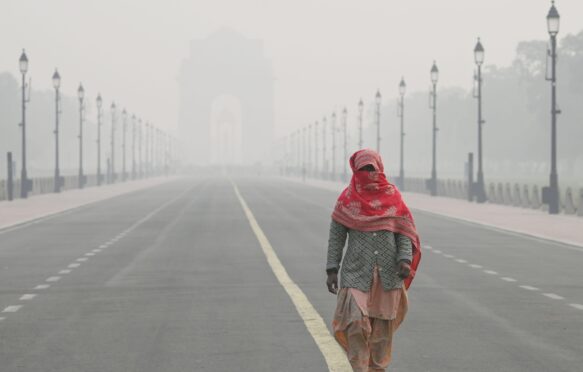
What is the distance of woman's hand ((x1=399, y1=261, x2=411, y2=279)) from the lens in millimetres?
7676

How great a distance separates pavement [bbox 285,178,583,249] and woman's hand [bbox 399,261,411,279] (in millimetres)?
16571

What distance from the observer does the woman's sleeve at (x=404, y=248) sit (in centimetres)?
775

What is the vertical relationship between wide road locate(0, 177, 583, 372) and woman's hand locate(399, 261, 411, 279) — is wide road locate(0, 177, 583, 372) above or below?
below

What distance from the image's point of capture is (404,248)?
7.81 meters

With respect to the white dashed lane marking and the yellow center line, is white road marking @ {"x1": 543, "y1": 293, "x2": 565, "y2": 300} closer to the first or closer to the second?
the yellow center line

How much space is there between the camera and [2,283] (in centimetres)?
1606

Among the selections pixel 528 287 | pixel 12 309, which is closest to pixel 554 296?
pixel 528 287

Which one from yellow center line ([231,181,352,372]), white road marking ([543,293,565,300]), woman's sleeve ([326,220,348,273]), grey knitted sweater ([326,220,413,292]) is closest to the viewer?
grey knitted sweater ([326,220,413,292])

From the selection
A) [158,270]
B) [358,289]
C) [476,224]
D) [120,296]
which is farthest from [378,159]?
[476,224]

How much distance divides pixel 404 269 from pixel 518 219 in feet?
91.0

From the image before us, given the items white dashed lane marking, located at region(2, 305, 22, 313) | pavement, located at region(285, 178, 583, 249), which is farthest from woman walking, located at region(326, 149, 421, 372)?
pavement, located at region(285, 178, 583, 249)

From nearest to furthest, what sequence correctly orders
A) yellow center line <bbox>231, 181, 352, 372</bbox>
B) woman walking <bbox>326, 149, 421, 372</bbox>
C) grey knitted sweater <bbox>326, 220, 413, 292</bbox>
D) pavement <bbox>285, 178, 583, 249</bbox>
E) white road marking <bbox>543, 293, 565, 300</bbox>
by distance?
woman walking <bbox>326, 149, 421, 372</bbox> < grey knitted sweater <bbox>326, 220, 413, 292</bbox> < yellow center line <bbox>231, 181, 352, 372</bbox> < white road marking <bbox>543, 293, 565, 300</bbox> < pavement <bbox>285, 178, 583, 249</bbox>

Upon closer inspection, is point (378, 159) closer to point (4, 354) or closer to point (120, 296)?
point (4, 354)

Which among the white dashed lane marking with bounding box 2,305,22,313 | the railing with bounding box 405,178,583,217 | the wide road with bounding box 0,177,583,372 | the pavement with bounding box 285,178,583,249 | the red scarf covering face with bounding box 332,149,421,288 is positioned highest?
the red scarf covering face with bounding box 332,149,421,288
